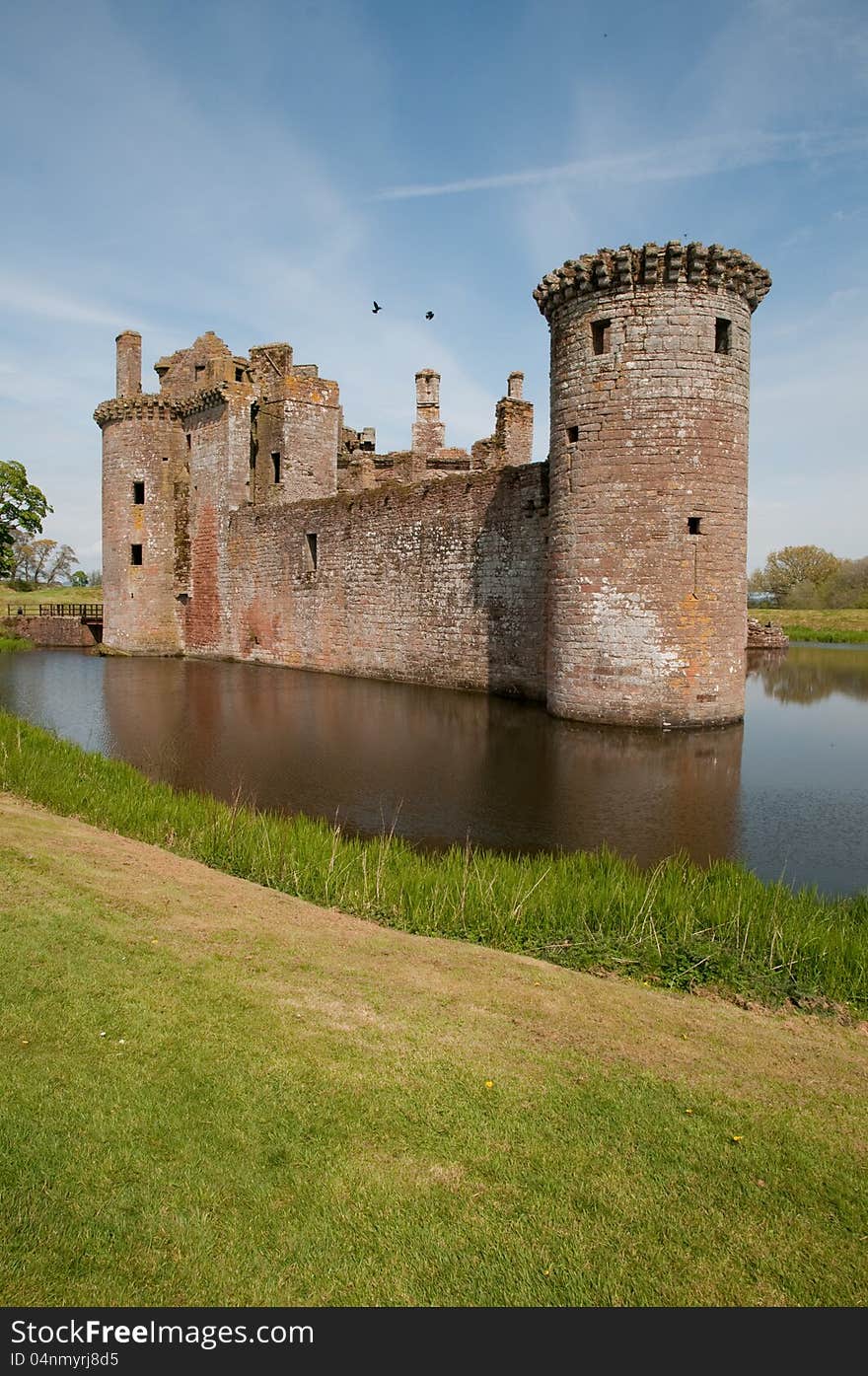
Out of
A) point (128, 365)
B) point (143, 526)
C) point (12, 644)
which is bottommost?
point (12, 644)

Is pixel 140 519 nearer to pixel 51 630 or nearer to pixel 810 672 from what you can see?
pixel 51 630

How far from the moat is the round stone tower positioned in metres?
0.99

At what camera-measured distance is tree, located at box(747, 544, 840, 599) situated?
→ 208 feet

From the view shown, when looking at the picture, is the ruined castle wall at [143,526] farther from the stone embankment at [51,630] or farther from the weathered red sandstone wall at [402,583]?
the stone embankment at [51,630]

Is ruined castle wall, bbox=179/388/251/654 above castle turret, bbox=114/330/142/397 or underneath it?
underneath

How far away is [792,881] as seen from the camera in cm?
669

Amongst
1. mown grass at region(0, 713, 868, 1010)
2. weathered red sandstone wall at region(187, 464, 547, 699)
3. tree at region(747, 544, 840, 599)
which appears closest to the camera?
mown grass at region(0, 713, 868, 1010)

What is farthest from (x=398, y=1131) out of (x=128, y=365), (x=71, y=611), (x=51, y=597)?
(x=51, y=597)

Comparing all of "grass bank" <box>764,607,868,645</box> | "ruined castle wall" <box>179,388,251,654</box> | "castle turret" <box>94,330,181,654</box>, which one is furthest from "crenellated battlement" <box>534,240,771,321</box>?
"grass bank" <box>764,607,868,645</box>

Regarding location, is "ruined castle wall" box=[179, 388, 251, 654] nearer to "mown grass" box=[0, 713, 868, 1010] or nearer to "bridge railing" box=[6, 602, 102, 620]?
"bridge railing" box=[6, 602, 102, 620]

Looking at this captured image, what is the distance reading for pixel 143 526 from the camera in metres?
29.4

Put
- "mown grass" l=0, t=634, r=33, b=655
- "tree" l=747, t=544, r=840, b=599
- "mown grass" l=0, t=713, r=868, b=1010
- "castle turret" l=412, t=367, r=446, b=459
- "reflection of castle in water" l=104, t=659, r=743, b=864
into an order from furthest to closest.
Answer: "tree" l=747, t=544, r=840, b=599
"mown grass" l=0, t=634, r=33, b=655
"castle turret" l=412, t=367, r=446, b=459
"reflection of castle in water" l=104, t=659, r=743, b=864
"mown grass" l=0, t=713, r=868, b=1010

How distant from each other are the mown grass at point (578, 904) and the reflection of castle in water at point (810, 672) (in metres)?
13.2

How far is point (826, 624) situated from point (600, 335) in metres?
35.0
